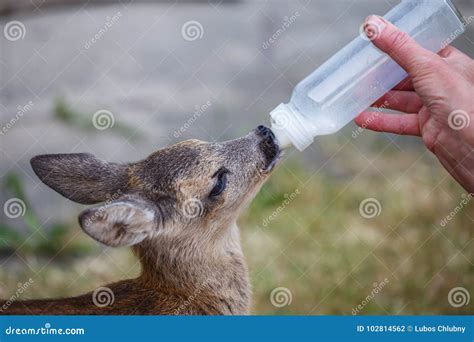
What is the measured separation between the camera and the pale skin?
9.64 ft

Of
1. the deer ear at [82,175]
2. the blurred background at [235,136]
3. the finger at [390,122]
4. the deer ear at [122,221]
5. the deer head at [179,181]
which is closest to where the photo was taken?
the deer ear at [122,221]

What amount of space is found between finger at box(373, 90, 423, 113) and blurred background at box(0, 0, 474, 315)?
28 cm

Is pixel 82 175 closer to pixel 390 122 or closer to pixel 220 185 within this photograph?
pixel 220 185

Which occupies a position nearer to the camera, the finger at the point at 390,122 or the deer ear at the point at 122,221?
the deer ear at the point at 122,221

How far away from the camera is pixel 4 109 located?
3.53 m

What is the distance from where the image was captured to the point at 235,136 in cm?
354

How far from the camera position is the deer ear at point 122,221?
9.11 feet

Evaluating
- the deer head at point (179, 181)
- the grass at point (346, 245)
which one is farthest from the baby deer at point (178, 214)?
the grass at point (346, 245)

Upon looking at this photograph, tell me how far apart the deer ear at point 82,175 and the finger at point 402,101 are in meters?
0.98

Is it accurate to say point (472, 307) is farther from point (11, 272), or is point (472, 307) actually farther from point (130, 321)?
point (11, 272)

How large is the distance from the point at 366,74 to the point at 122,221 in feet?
3.37

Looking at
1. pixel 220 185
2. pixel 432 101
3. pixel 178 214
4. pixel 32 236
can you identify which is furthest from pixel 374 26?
pixel 32 236

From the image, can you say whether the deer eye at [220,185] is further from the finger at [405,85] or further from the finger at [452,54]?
the finger at [452,54]

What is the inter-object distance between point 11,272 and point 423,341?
1.62m
